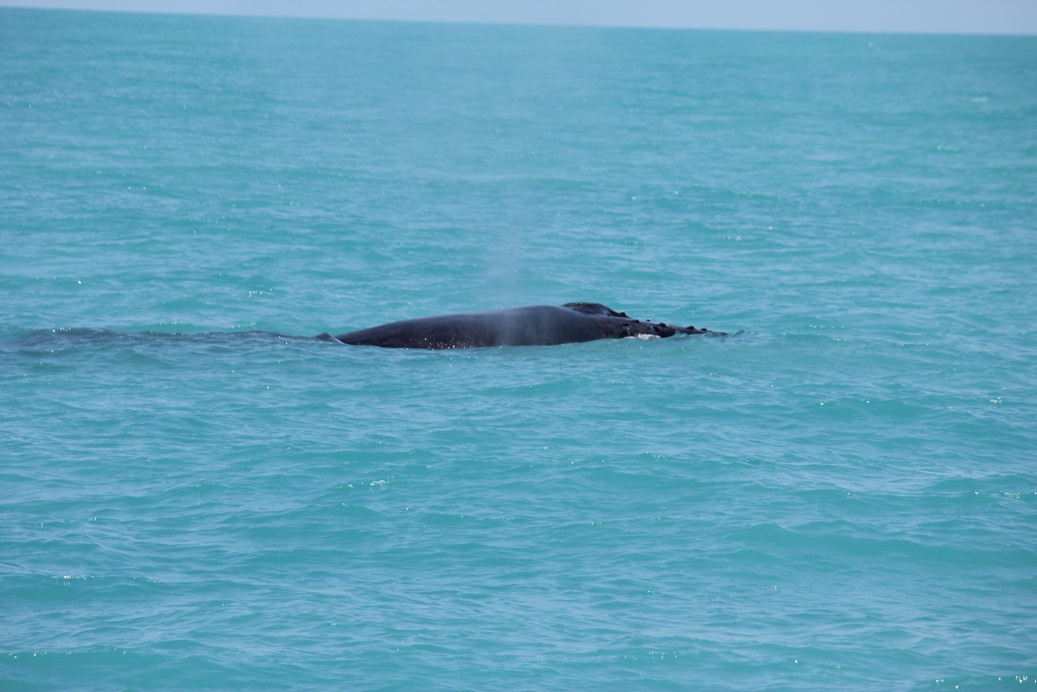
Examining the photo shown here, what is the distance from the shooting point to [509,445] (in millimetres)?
17328

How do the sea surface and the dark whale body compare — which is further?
the dark whale body

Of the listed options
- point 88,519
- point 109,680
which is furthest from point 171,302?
point 109,680

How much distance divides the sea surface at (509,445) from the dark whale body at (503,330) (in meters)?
0.45

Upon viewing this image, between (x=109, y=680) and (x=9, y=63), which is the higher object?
(x=9, y=63)

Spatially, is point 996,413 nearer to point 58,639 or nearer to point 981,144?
point 58,639

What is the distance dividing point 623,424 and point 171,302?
40.9ft

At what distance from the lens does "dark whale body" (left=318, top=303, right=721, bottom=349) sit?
71.5 ft

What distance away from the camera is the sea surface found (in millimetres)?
11867

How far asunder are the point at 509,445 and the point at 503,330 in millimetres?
5106

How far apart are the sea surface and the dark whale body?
446 millimetres

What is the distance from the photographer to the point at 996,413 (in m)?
19.5

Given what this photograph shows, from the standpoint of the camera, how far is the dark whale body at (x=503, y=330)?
858 inches

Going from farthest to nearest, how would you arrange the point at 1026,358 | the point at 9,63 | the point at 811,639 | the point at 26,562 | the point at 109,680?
the point at 9,63 < the point at 1026,358 < the point at 26,562 < the point at 811,639 < the point at 109,680

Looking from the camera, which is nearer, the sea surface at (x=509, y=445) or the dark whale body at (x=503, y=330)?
the sea surface at (x=509, y=445)
